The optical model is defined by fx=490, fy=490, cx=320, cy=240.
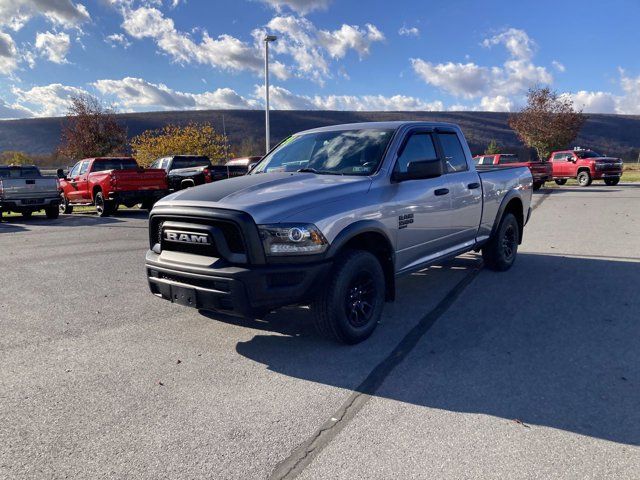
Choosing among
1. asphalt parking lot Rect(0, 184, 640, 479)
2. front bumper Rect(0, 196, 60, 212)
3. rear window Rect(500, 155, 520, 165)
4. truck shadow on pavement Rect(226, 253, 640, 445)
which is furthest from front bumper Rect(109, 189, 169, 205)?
rear window Rect(500, 155, 520, 165)

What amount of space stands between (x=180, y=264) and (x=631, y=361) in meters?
3.65

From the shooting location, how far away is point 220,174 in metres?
19.3

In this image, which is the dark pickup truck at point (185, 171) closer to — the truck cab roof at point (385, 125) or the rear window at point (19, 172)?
the rear window at point (19, 172)

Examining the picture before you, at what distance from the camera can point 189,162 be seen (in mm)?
21297

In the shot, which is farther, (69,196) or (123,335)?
(69,196)

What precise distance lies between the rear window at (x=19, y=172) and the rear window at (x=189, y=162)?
5.43 metres

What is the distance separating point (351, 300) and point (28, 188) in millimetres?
15407

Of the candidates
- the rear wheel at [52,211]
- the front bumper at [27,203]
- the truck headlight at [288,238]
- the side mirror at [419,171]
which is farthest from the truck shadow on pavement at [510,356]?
the rear wheel at [52,211]

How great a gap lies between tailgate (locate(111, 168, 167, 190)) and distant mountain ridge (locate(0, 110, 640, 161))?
78.7m

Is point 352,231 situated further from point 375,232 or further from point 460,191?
point 460,191

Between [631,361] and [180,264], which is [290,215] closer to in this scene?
[180,264]

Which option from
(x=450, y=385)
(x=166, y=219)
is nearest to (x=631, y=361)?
(x=450, y=385)

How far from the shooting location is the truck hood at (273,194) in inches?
147

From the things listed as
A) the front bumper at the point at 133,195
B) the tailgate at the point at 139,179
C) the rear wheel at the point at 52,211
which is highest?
the tailgate at the point at 139,179
